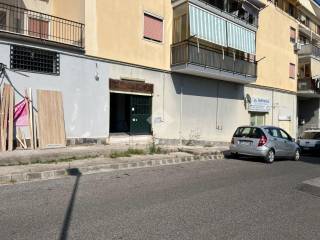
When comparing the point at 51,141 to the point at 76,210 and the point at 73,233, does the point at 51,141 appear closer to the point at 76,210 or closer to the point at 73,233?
the point at 76,210

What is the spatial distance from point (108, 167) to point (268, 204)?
5.76 meters

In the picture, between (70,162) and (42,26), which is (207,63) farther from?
(70,162)

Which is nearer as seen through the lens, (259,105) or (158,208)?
(158,208)

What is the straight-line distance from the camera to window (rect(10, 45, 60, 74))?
43.8 feet

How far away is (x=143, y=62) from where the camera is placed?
59.4 ft

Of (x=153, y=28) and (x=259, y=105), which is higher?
(x=153, y=28)

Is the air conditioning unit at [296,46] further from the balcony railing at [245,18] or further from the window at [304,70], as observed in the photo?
the balcony railing at [245,18]

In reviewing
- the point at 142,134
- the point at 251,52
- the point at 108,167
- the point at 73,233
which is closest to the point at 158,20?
the point at 142,134

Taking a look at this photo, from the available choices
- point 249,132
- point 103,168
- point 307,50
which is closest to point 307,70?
point 307,50

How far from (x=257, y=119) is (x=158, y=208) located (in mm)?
23043

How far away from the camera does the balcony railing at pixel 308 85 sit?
33125mm

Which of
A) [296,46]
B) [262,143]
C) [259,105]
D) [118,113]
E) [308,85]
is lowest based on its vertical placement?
[262,143]

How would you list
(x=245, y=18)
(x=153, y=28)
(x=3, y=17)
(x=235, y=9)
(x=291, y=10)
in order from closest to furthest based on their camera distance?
(x=3, y=17) < (x=153, y=28) < (x=235, y=9) < (x=245, y=18) < (x=291, y=10)

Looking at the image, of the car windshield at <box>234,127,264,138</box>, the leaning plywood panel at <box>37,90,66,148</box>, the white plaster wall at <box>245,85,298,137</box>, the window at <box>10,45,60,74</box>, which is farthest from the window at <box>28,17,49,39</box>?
the white plaster wall at <box>245,85,298,137</box>
